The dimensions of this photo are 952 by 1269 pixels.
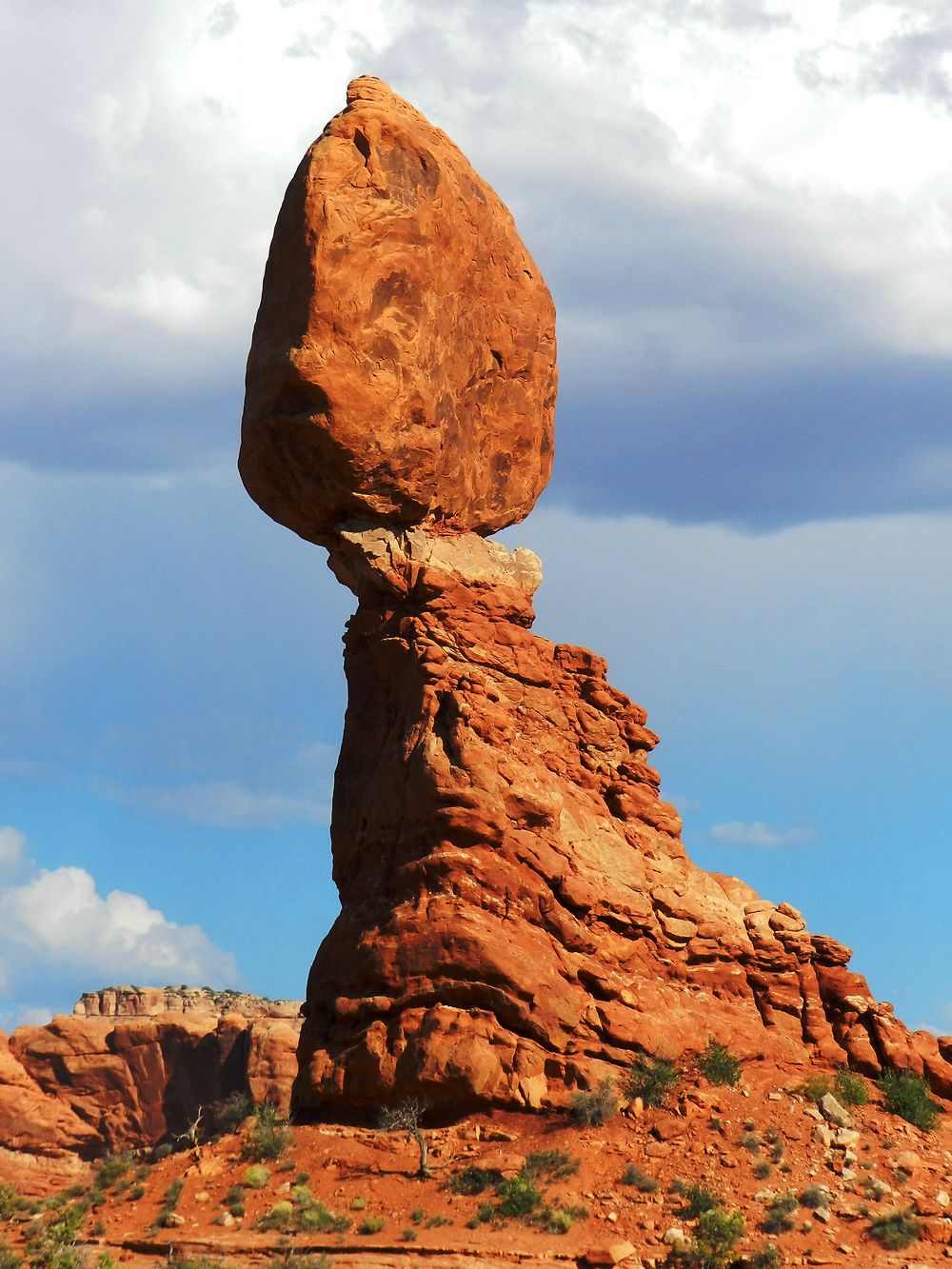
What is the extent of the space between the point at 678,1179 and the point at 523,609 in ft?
34.3

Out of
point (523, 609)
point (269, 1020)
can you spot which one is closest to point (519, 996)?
point (523, 609)

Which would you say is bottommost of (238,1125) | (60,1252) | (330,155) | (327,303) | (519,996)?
(60,1252)

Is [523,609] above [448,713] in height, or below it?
above

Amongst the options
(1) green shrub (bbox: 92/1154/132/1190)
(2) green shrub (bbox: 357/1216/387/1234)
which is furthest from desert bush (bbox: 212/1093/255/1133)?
(2) green shrub (bbox: 357/1216/387/1234)

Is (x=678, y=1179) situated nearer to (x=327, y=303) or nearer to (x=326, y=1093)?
(x=326, y=1093)

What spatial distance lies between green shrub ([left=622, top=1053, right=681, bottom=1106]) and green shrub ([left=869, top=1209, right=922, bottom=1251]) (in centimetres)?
369

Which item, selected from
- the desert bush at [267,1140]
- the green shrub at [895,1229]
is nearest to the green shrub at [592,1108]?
the green shrub at [895,1229]

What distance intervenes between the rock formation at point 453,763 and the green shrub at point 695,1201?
100 inches

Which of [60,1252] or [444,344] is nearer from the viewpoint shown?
[60,1252]

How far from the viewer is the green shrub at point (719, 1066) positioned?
26594 mm

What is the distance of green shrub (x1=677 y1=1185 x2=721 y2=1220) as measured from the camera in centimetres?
2317

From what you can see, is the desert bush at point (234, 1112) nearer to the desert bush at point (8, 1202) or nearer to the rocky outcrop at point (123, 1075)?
the desert bush at point (8, 1202)

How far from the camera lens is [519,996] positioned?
25250mm

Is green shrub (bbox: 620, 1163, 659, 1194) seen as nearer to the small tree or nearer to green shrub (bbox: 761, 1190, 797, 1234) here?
green shrub (bbox: 761, 1190, 797, 1234)
